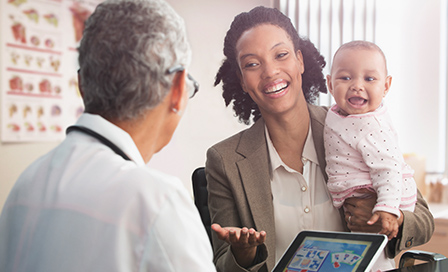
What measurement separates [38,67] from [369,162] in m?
2.51

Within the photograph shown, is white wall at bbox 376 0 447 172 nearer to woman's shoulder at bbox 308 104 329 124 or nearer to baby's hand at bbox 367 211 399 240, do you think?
woman's shoulder at bbox 308 104 329 124

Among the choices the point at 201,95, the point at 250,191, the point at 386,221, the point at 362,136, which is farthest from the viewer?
the point at 201,95

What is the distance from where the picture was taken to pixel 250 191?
5.37ft

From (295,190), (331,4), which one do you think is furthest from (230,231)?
(331,4)

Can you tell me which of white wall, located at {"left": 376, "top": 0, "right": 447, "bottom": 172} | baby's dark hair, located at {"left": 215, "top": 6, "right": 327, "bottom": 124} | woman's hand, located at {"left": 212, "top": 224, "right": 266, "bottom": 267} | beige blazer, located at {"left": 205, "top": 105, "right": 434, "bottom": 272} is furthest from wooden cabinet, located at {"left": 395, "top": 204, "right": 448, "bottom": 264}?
woman's hand, located at {"left": 212, "top": 224, "right": 266, "bottom": 267}

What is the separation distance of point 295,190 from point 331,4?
3.00 m

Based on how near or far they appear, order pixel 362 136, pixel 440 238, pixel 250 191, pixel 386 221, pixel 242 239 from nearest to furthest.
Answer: pixel 242 239, pixel 386 221, pixel 362 136, pixel 250 191, pixel 440 238

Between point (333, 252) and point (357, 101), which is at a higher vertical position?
point (357, 101)

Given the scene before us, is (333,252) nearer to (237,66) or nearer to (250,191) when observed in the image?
(250,191)

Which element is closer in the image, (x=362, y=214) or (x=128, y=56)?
(x=128, y=56)

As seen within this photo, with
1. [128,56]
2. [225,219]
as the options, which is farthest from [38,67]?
[128,56]

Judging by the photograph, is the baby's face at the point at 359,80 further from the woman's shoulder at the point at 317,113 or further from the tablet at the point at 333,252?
the tablet at the point at 333,252

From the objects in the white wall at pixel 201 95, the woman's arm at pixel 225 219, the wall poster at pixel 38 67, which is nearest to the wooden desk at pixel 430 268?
the woman's arm at pixel 225 219

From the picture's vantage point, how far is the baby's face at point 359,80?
152 cm
